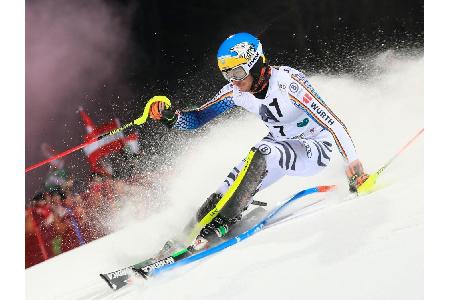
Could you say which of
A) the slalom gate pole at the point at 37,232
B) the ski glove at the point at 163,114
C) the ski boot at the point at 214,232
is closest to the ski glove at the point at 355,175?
Answer: the ski boot at the point at 214,232

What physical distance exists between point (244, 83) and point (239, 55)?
4.3 inches

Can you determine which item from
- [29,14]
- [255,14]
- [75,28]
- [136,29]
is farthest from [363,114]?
[29,14]

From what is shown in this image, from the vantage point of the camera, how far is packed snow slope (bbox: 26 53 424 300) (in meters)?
2.13

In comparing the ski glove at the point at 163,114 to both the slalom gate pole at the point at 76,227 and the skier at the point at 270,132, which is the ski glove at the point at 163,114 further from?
the slalom gate pole at the point at 76,227

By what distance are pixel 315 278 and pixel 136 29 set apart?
131 cm

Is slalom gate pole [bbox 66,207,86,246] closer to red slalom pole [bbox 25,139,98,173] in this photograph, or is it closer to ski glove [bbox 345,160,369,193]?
red slalom pole [bbox 25,139,98,173]

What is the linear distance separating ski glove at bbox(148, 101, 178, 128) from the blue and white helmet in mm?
277

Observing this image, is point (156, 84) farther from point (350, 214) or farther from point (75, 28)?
point (350, 214)

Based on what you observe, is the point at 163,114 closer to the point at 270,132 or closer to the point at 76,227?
the point at 270,132

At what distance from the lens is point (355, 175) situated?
2.39 m

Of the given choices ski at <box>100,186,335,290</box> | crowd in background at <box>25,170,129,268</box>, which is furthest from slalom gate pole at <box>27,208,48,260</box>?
ski at <box>100,186,335,290</box>

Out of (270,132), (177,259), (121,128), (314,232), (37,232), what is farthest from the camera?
(37,232)

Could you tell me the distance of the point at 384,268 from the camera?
2088 millimetres

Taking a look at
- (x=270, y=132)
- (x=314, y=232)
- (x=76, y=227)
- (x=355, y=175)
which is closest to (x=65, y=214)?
(x=76, y=227)
